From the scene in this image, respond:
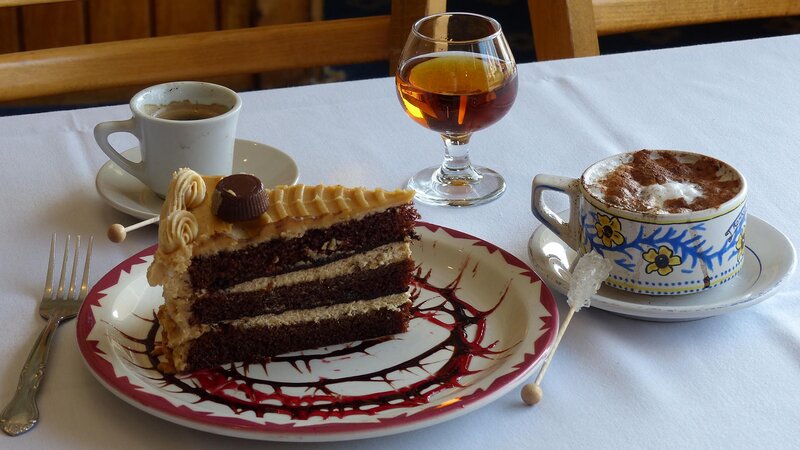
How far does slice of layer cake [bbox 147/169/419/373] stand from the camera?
1001mm

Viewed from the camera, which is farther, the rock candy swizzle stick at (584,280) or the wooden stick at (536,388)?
the rock candy swizzle stick at (584,280)

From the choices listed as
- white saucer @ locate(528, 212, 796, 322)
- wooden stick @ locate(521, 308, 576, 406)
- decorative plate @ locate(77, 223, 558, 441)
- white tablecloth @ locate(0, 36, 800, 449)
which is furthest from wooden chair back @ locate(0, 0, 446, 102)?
wooden stick @ locate(521, 308, 576, 406)

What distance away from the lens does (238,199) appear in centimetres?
99

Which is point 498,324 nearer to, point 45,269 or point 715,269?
point 715,269

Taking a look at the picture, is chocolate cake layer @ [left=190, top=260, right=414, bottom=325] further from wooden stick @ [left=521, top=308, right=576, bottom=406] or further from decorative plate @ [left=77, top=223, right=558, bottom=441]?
wooden stick @ [left=521, top=308, right=576, bottom=406]

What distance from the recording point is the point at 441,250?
121 cm

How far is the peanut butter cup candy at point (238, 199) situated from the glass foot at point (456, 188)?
0.37 m

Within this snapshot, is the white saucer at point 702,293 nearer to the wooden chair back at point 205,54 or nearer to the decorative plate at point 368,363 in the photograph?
the decorative plate at point 368,363

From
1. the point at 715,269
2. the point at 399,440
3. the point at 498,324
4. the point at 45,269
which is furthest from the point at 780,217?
the point at 45,269

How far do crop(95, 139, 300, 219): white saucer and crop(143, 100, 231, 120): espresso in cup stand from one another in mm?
85

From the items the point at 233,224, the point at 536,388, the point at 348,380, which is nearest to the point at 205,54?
the point at 233,224

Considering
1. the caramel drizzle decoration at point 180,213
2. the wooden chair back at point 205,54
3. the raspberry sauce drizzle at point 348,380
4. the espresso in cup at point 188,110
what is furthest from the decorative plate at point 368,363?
the wooden chair back at point 205,54

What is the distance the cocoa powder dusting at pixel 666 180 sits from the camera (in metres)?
1.04

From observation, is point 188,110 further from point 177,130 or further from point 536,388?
point 536,388
